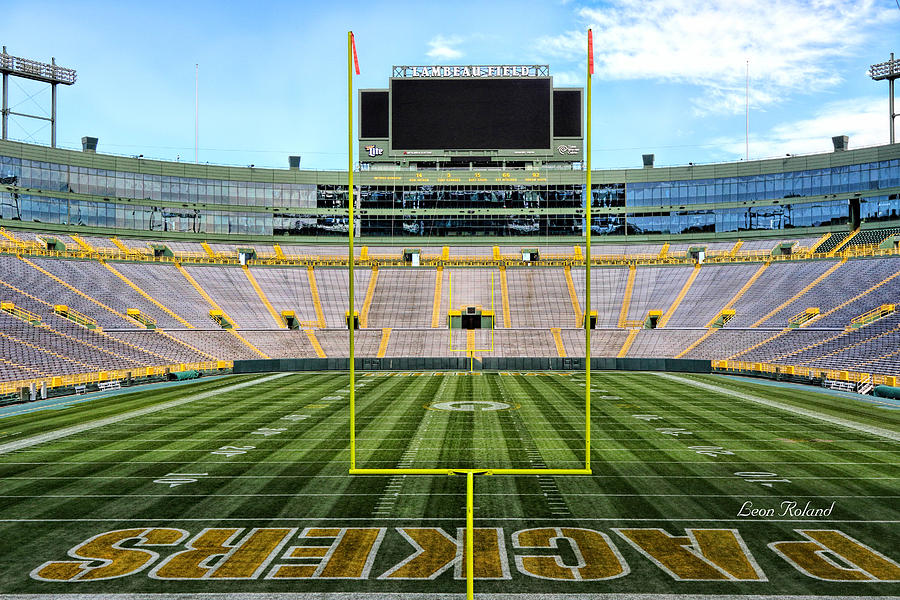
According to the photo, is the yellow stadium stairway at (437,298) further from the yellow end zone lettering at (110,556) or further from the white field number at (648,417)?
the yellow end zone lettering at (110,556)

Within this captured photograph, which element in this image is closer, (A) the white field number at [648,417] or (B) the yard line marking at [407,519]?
(B) the yard line marking at [407,519]

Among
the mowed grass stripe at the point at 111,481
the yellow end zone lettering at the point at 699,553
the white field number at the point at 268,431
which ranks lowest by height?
the white field number at the point at 268,431

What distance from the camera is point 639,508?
14.0 meters

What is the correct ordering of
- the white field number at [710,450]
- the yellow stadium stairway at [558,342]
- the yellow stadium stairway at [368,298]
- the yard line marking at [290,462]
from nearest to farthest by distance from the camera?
the yard line marking at [290,462] → the white field number at [710,450] → the yellow stadium stairway at [558,342] → the yellow stadium stairway at [368,298]

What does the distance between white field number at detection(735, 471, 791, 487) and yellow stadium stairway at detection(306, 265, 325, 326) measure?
1842 inches

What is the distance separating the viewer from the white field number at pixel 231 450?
19.6m

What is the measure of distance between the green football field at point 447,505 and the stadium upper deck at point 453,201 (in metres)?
45.2

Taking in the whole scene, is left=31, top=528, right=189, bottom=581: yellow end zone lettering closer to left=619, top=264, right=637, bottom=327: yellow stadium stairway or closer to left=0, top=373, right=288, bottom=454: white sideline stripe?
left=0, top=373, right=288, bottom=454: white sideline stripe

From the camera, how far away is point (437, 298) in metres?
63.2

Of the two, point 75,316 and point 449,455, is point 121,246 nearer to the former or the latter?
point 75,316

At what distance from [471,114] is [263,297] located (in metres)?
28.2

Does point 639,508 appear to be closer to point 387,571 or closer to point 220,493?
point 387,571

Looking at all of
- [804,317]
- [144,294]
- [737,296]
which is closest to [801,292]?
[804,317]

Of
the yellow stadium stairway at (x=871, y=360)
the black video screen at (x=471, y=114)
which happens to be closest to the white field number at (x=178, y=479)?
the yellow stadium stairway at (x=871, y=360)
